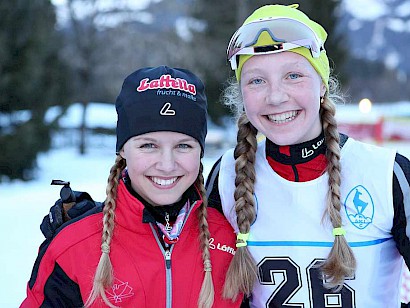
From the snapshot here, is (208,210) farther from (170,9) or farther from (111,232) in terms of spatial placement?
(170,9)

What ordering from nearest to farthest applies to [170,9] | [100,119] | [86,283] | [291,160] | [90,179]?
1. [86,283]
2. [291,160]
3. [90,179]
4. [170,9]
5. [100,119]

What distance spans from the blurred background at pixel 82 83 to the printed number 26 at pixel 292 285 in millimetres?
1220

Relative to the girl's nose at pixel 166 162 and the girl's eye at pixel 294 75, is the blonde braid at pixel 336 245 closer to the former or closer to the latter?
the girl's eye at pixel 294 75

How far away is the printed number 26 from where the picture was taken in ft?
8.25

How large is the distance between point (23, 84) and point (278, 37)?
13.4 m

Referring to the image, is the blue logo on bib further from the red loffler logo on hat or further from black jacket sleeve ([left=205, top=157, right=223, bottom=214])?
the red loffler logo on hat

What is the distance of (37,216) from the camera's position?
8352 millimetres

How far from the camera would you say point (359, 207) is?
251 cm

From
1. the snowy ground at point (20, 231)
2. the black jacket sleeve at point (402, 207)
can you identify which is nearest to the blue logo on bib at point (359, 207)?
the black jacket sleeve at point (402, 207)

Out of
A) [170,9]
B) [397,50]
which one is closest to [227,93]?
[170,9]

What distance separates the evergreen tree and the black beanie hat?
12.6m

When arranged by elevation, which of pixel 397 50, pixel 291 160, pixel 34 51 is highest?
pixel 397 50

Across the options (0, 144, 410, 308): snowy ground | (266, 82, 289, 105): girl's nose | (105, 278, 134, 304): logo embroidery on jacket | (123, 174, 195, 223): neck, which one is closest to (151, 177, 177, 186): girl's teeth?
(123, 174, 195, 223): neck

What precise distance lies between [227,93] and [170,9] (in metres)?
27.4
